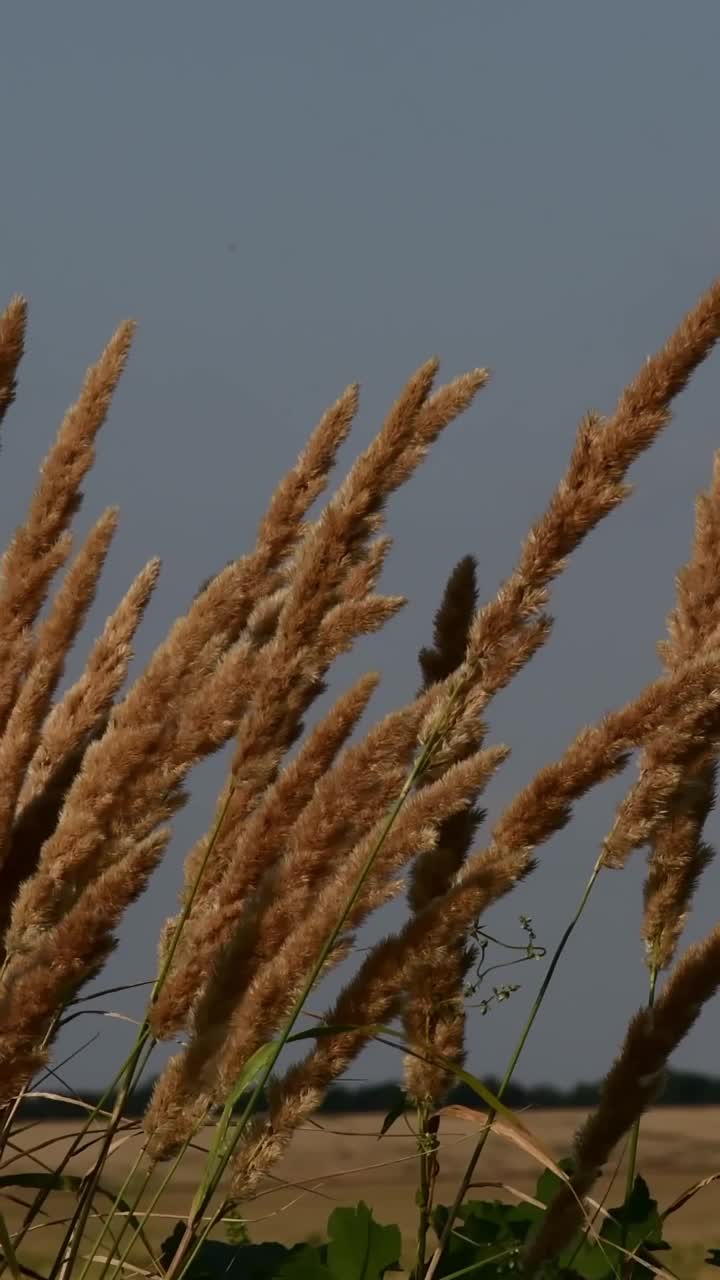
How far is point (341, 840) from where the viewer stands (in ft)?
6.13

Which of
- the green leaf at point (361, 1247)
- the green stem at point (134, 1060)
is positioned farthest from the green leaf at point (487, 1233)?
the green stem at point (134, 1060)

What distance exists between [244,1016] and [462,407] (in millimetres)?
865

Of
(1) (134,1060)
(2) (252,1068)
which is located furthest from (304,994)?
(1) (134,1060)

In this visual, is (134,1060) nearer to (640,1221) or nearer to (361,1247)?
(361,1247)

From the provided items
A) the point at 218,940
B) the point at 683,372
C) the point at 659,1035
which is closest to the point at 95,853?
the point at 218,940

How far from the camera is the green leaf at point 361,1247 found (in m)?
2.51

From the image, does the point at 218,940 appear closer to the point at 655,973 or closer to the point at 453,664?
the point at 453,664

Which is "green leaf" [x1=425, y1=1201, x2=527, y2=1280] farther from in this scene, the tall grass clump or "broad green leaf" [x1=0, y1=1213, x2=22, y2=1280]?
"broad green leaf" [x1=0, y1=1213, x2=22, y2=1280]

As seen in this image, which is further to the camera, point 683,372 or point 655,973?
point 655,973

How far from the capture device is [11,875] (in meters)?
2.58

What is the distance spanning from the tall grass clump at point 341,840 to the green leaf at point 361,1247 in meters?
0.04

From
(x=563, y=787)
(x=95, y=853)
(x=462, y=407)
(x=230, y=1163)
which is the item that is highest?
(x=462, y=407)

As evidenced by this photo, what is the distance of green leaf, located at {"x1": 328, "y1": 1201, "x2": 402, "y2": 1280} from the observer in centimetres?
251

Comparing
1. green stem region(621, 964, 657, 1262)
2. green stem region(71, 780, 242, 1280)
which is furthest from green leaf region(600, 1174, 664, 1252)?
green stem region(71, 780, 242, 1280)
